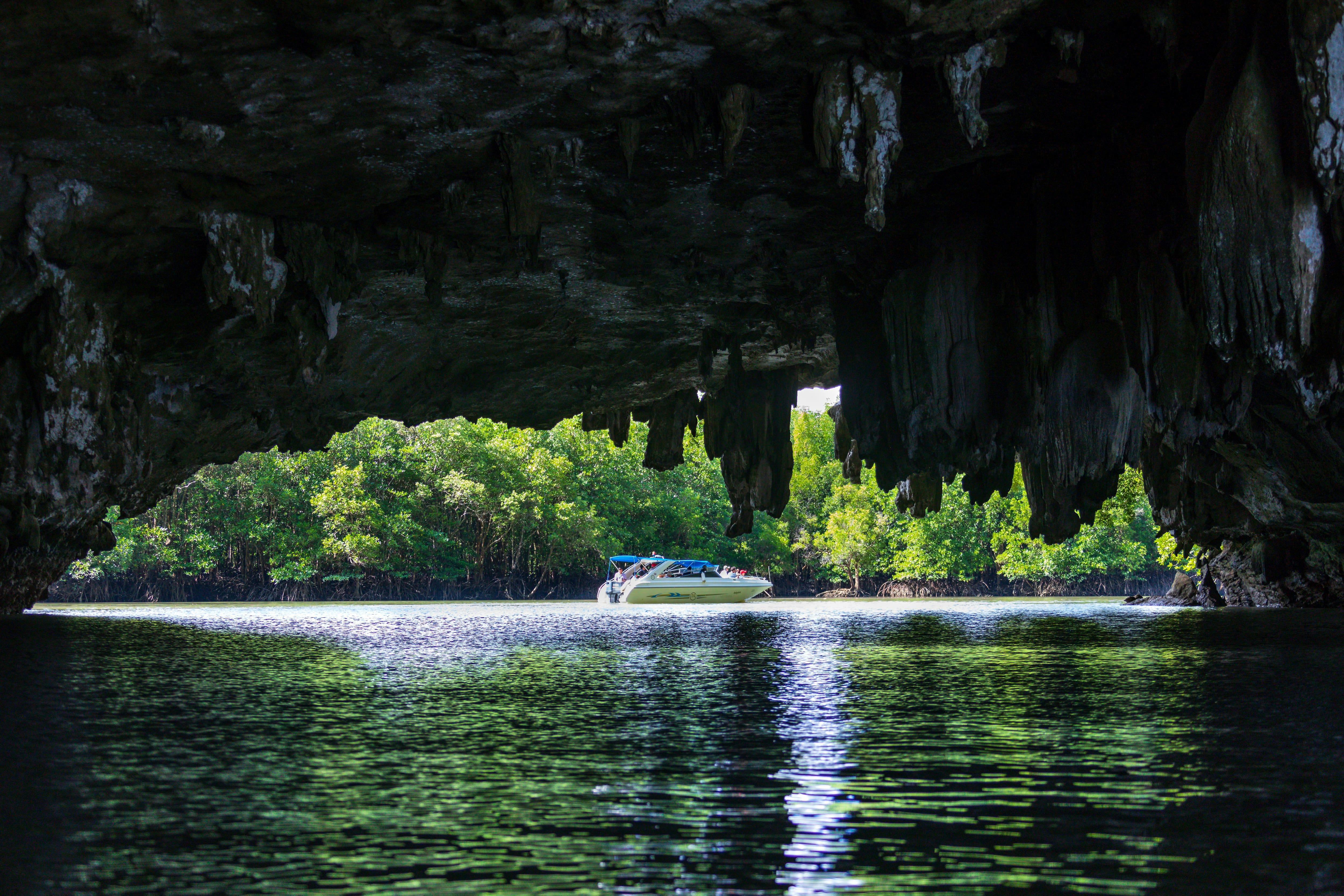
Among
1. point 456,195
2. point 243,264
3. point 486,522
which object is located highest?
point 456,195

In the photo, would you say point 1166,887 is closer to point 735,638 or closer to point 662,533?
point 735,638

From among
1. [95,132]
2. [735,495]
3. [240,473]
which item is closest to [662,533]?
[240,473]

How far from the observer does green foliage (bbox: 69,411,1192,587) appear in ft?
200

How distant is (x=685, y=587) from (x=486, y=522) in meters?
20.9

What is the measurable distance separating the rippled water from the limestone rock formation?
4694 millimetres

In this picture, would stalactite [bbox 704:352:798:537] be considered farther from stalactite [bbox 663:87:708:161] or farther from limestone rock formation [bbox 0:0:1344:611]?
stalactite [bbox 663:87:708:161]

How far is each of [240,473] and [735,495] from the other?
45.6 meters

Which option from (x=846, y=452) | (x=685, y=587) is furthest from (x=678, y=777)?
(x=685, y=587)

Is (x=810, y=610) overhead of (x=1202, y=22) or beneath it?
beneath

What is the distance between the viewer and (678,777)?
431 centimetres

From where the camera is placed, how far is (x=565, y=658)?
10805 mm

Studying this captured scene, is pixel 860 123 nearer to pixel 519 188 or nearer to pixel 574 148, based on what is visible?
pixel 574 148

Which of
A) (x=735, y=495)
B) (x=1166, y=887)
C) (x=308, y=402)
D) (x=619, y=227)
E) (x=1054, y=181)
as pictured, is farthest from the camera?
(x=735, y=495)

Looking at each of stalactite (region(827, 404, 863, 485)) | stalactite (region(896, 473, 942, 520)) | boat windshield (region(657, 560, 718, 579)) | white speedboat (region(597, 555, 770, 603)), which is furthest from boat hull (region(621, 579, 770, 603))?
stalactite (region(896, 473, 942, 520))
